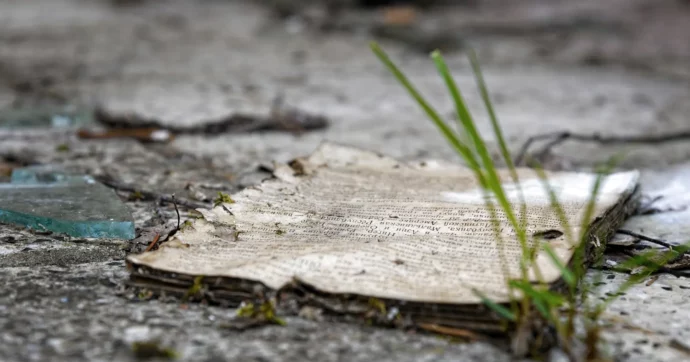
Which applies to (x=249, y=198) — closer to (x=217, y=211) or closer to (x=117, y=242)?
(x=217, y=211)

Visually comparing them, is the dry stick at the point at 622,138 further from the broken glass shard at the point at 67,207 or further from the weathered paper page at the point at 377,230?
the broken glass shard at the point at 67,207

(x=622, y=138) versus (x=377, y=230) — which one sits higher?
(x=622, y=138)

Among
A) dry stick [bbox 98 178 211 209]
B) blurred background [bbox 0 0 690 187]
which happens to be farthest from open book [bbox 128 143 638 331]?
blurred background [bbox 0 0 690 187]

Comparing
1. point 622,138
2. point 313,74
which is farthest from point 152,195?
point 313,74

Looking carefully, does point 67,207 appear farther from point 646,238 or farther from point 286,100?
point 286,100

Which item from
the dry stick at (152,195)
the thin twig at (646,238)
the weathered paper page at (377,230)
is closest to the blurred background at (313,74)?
the dry stick at (152,195)
